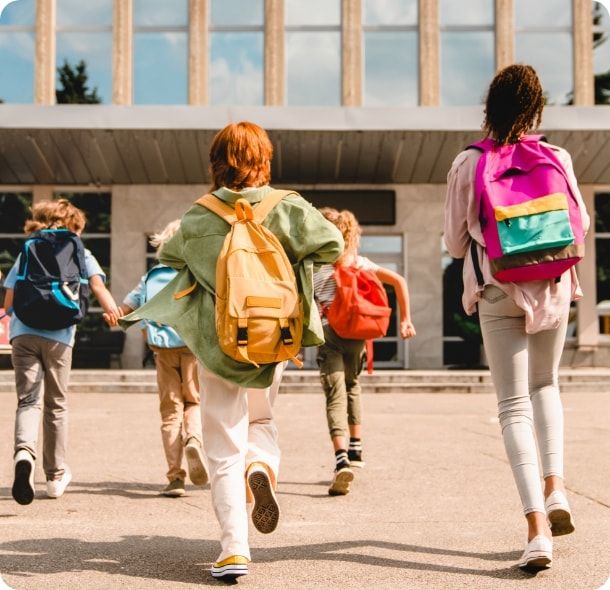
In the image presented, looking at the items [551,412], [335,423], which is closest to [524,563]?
Result: [551,412]

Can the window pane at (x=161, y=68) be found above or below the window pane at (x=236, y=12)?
below

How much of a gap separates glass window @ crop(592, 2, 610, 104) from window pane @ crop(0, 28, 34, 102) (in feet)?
41.1

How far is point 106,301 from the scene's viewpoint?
583 cm

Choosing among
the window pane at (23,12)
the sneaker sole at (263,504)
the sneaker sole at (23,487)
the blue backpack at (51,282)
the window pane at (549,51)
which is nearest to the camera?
the sneaker sole at (263,504)

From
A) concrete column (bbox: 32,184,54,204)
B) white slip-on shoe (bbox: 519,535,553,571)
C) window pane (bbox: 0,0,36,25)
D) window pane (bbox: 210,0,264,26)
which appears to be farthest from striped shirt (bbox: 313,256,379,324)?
window pane (bbox: 0,0,36,25)

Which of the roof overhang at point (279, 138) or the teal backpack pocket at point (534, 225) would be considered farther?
the roof overhang at point (279, 138)

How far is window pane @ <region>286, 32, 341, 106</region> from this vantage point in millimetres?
22438

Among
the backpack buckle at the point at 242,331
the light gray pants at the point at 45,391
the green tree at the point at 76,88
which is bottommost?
the light gray pants at the point at 45,391

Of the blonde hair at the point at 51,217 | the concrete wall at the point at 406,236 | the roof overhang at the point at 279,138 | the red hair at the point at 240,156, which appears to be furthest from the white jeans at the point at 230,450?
the concrete wall at the point at 406,236

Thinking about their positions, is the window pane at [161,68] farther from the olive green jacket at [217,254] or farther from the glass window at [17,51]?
the olive green jacket at [217,254]

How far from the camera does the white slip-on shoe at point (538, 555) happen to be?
388 centimetres

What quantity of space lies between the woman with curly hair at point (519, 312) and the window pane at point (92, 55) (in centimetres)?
1917

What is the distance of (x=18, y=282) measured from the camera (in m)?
5.89

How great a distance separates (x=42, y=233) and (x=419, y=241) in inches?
675
